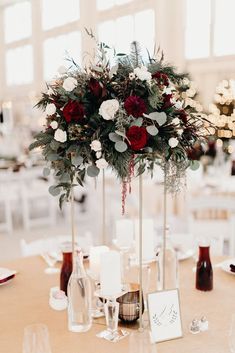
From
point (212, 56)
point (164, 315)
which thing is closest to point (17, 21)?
point (212, 56)

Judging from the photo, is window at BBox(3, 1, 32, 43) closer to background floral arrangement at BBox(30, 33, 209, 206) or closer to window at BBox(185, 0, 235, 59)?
window at BBox(185, 0, 235, 59)

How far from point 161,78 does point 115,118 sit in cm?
24

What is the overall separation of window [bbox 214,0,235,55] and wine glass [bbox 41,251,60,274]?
5356 millimetres

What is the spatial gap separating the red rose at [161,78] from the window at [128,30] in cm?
640

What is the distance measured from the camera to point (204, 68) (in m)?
7.44

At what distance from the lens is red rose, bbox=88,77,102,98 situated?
1.63 m

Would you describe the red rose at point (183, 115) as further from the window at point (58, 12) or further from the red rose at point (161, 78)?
the window at point (58, 12)

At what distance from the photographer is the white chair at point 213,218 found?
365cm

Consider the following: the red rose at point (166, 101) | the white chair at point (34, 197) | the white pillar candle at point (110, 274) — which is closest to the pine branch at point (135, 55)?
the red rose at point (166, 101)

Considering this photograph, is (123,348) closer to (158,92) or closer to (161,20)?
(158,92)

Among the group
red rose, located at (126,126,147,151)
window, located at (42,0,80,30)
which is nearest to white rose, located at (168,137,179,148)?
red rose, located at (126,126,147,151)

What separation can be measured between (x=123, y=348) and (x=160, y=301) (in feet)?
0.70

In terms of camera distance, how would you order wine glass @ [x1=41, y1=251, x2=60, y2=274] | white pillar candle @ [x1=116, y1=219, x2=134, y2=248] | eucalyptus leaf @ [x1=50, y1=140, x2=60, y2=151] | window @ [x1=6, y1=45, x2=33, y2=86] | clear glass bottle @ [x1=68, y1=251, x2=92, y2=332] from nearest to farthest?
eucalyptus leaf @ [x1=50, y1=140, x2=60, y2=151] < clear glass bottle @ [x1=68, y1=251, x2=92, y2=332] < white pillar candle @ [x1=116, y1=219, x2=134, y2=248] < wine glass @ [x1=41, y1=251, x2=60, y2=274] < window @ [x1=6, y1=45, x2=33, y2=86]

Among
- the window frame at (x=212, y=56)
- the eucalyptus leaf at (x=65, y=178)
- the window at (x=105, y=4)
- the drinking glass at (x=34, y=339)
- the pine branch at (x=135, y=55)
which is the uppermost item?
the window at (x=105, y=4)
